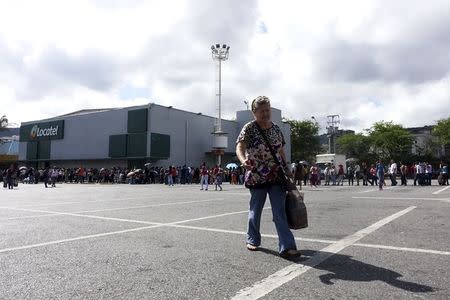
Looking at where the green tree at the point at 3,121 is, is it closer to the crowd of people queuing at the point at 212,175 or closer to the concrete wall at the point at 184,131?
the crowd of people queuing at the point at 212,175

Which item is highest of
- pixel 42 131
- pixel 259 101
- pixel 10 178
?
pixel 42 131

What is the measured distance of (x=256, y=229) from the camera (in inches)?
215

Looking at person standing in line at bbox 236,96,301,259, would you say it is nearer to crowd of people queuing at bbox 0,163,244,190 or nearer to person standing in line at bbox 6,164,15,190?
person standing in line at bbox 6,164,15,190

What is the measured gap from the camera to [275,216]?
5164 millimetres

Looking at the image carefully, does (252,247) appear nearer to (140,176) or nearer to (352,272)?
(352,272)

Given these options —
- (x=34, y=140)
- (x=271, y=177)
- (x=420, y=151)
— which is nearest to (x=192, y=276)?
(x=271, y=177)

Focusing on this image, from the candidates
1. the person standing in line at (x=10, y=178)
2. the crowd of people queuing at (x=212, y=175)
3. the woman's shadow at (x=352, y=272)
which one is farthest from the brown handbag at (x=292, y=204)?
the person standing in line at (x=10, y=178)

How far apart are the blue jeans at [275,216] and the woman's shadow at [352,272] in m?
0.24

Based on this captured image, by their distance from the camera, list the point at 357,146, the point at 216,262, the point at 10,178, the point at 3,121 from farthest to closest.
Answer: the point at 357,146
the point at 3,121
the point at 10,178
the point at 216,262

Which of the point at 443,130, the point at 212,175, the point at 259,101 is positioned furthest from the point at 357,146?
the point at 259,101

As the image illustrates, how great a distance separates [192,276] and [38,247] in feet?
8.73

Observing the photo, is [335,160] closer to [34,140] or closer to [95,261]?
[34,140]

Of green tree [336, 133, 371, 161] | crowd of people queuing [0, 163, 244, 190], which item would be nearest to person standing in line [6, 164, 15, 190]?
crowd of people queuing [0, 163, 244, 190]

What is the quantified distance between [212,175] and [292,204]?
2833cm
